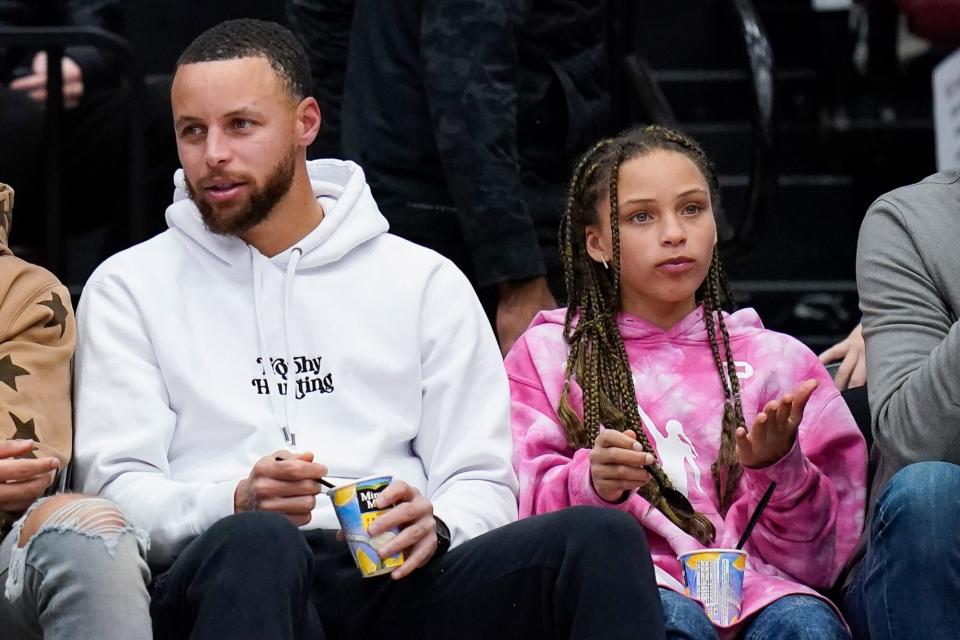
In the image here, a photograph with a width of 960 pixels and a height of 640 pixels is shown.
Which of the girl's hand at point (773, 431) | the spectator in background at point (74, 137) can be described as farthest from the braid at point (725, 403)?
the spectator in background at point (74, 137)

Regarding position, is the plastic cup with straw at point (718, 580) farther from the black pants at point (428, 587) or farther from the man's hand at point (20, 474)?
the man's hand at point (20, 474)

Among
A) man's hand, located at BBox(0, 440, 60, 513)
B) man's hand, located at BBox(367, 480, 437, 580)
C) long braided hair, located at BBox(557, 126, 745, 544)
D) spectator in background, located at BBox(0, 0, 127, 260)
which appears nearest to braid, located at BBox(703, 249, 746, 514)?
long braided hair, located at BBox(557, 126, 745, 544)

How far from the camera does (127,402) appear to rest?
3.05 m

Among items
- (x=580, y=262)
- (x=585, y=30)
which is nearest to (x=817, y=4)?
(x=585, y=30)

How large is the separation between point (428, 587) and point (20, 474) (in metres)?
0.65

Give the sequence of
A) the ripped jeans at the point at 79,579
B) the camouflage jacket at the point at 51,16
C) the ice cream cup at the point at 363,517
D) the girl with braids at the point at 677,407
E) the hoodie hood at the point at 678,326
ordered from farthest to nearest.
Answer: the camouflage jacket at the point at 51,16 < the hoodie hood at the point at 678,326 < the girl with braids at the point at 677,407 < the ice cream cup at the point at 363,517 < the ripped jeans at the point at 79,579

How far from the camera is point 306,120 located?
333cm

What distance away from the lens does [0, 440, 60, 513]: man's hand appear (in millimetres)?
2828

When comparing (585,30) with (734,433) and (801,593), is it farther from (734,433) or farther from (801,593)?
(801,593)

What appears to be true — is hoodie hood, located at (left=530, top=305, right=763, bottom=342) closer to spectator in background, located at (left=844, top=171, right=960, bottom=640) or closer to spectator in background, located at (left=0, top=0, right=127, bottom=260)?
spectator in background, located at (left=844, top=171, right=960, bottom=640)

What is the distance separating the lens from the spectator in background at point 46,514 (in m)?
2.65

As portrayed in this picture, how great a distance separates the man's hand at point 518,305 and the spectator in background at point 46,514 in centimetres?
91

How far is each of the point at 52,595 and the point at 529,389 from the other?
102cm

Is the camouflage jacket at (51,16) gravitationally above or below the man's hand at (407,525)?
above
